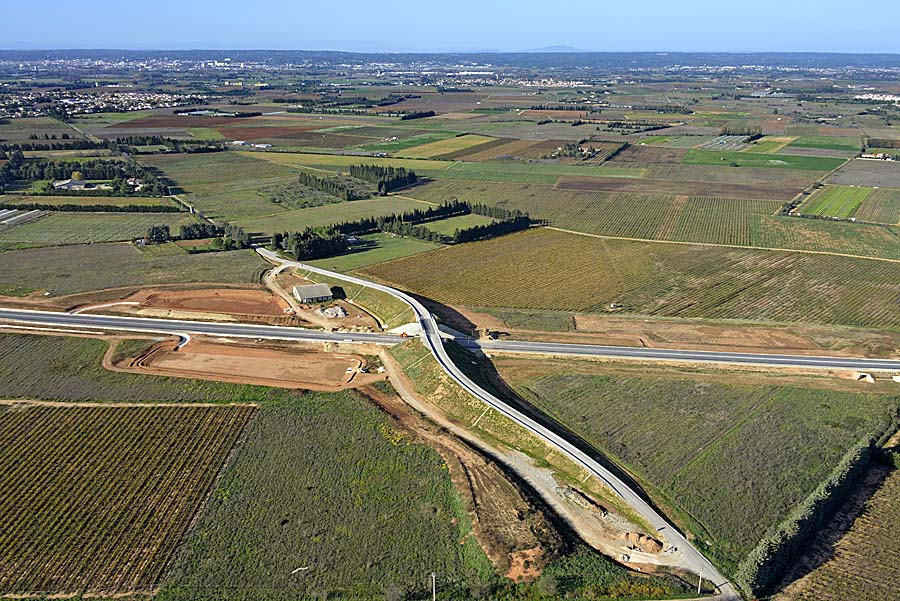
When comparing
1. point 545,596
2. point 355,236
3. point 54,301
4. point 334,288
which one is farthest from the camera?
point 355,236

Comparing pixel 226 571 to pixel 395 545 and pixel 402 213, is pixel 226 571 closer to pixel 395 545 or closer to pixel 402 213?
pixel 395 545

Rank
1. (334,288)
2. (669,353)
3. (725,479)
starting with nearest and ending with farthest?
(725,479) → (669,353) → (334,288)

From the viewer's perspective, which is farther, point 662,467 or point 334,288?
point 334,288

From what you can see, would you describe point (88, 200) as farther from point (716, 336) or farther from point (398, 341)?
point (716, 336)

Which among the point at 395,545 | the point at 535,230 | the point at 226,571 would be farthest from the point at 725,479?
the point at 535,230

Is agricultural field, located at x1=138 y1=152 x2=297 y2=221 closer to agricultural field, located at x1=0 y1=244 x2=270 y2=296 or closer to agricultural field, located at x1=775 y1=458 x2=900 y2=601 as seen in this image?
agricultural field, located at x1=0 y1=244 x2=270 y2=296
